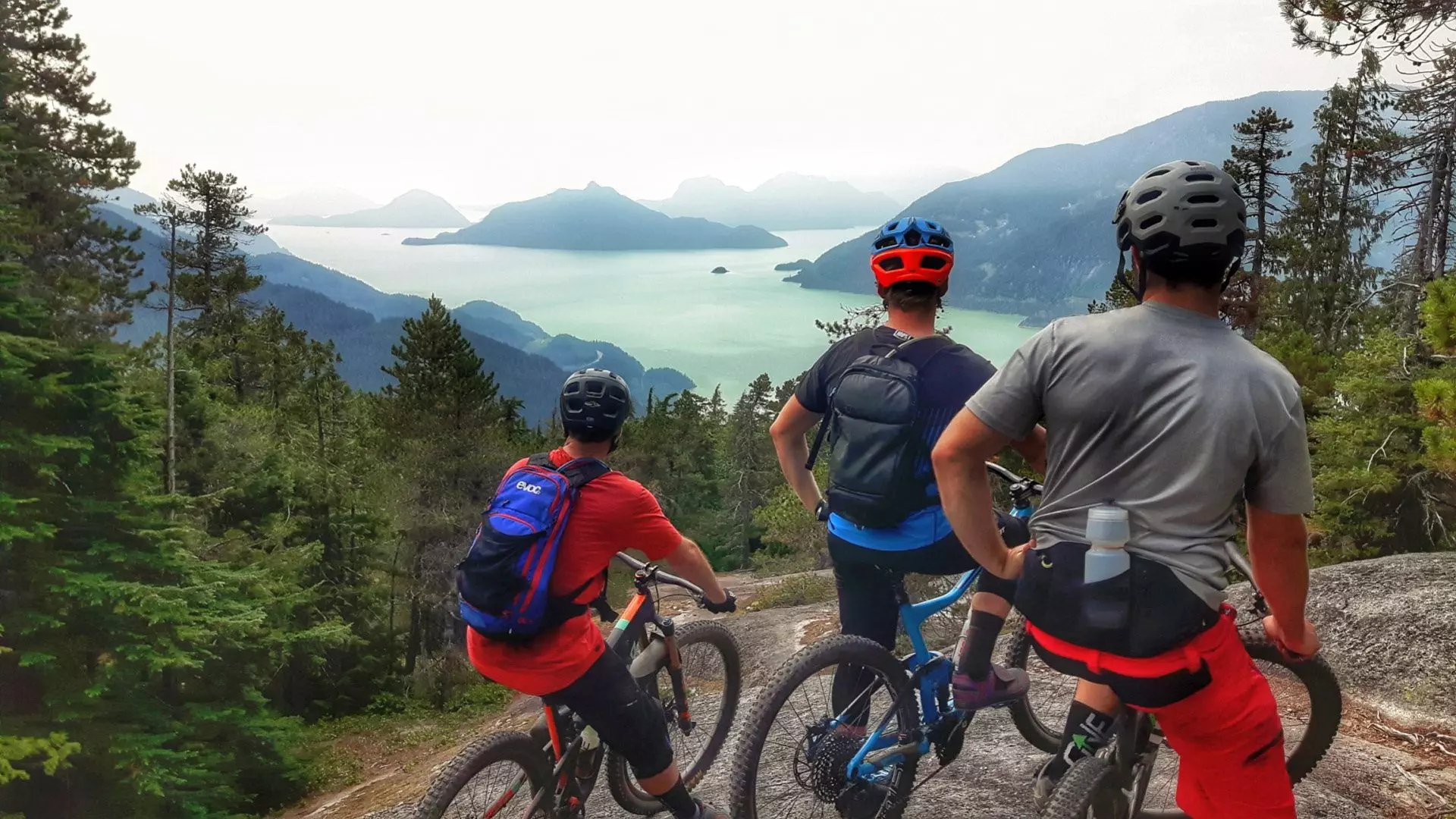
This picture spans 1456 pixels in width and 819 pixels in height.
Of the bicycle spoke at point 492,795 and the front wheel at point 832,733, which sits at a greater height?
the front wheel at point 832,733

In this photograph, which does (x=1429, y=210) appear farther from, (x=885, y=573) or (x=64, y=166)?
(x=64, y=166)

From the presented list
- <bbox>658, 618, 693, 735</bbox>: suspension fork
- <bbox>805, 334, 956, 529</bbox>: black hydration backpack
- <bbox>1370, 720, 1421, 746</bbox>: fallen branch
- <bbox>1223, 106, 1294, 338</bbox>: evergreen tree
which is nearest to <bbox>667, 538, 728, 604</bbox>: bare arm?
<bbox>658, 618, 693, 735</bbox>: suspension fork

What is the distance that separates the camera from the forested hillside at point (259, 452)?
1183cm

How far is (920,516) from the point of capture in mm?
3285

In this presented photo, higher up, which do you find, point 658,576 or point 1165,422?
point 1165,422

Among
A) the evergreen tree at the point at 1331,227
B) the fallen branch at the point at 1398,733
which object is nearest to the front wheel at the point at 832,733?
the fallen branch at the point at 1398,733

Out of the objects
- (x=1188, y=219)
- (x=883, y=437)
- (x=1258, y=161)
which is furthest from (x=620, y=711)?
(x=1258, y=161)

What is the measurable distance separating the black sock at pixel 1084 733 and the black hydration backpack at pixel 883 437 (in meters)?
0.93

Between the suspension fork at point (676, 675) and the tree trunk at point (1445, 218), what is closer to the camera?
the suspension fork at point (676, 675)

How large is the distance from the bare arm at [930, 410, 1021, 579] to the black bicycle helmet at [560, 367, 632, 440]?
1491 millimetres

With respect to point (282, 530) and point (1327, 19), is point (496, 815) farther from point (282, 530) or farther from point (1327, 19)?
point (282, 530)

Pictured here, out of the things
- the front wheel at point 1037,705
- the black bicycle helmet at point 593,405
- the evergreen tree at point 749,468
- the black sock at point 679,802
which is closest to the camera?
the black bicycle helmet at point 593,405

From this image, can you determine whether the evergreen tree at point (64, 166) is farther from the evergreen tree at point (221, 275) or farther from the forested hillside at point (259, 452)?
the evergreen tree at point (221, 275)

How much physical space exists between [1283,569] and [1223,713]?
1.53 ft
